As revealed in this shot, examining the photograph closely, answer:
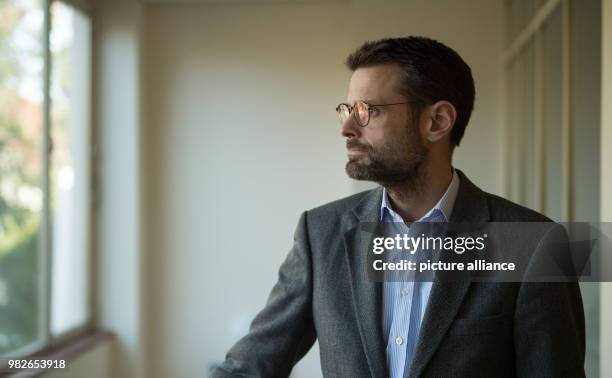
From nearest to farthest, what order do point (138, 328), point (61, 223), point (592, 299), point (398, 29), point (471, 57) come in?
1. point (592, 299)
2. point (398, 29)
3. point (471, 57)
4. point (61, 223)
5. point (138, 328)

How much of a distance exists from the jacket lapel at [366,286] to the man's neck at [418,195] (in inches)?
1.6

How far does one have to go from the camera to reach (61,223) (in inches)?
145

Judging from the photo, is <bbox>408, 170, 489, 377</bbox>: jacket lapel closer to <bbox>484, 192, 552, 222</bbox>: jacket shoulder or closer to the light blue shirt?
the light blue shirt

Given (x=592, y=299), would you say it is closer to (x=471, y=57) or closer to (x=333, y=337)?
(x=333, y=337)

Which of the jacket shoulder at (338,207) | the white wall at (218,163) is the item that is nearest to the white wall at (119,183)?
the white wall at (218,163)

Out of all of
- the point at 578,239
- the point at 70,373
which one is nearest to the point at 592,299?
the point at 578,239

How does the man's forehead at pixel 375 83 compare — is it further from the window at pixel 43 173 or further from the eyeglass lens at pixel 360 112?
the window at pixel 43 173

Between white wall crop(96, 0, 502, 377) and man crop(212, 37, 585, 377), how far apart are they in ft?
8.74

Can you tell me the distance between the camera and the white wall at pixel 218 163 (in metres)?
4.10

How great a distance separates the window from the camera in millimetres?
3016

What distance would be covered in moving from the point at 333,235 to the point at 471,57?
221 centimetres

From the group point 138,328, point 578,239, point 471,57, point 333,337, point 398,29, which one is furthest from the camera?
point 138,328

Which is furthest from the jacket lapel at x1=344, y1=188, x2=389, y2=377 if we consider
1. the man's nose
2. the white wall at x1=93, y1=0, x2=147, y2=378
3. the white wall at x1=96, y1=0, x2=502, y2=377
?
the white wall at x1=93, y1=0, x2=147, y2=378

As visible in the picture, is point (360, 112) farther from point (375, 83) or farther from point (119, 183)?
point (119, 183)
